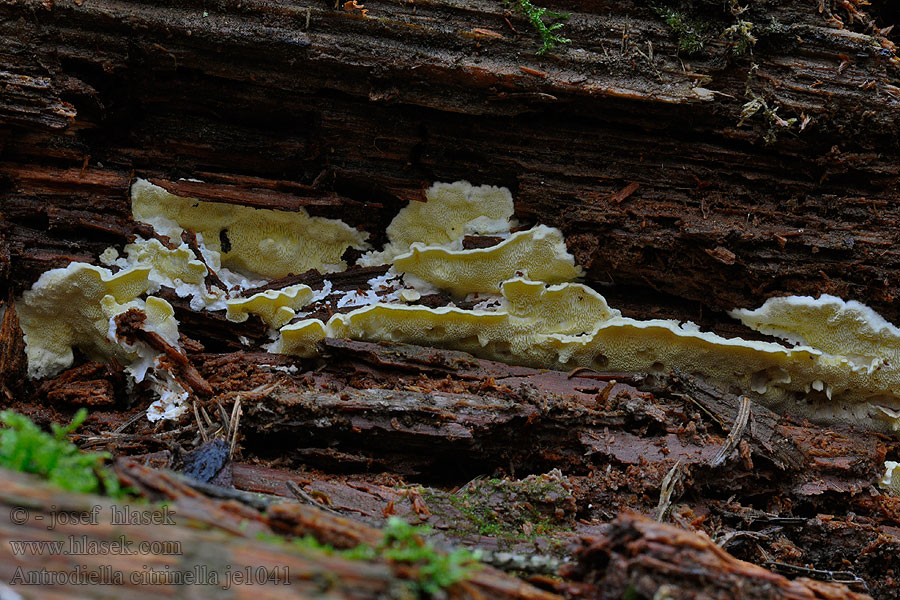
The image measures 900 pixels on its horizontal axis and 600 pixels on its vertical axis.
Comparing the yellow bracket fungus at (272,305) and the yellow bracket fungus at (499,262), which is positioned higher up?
the yellow bracket fungus at (499,262)

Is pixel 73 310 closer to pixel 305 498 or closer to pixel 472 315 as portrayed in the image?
pixel 305 498

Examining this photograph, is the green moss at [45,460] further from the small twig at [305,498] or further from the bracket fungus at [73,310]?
the bracket fungus at [73,310]

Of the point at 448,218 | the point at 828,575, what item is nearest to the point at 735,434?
the point at 828,575

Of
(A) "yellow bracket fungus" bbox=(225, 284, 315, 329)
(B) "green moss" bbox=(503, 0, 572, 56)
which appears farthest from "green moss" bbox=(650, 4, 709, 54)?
(A) "yellow bracket fungus" bbox=(225, 284, 315, 329)

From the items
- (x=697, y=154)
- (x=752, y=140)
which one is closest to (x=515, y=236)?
(x=697, y=154)

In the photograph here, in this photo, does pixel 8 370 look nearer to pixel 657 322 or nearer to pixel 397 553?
pixel 397 553

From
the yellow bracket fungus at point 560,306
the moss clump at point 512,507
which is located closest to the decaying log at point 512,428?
the moss clump at point 512,507

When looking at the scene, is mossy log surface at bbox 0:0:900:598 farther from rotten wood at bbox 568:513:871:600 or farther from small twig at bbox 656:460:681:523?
rotten wood at bbox 568:513:871:600
